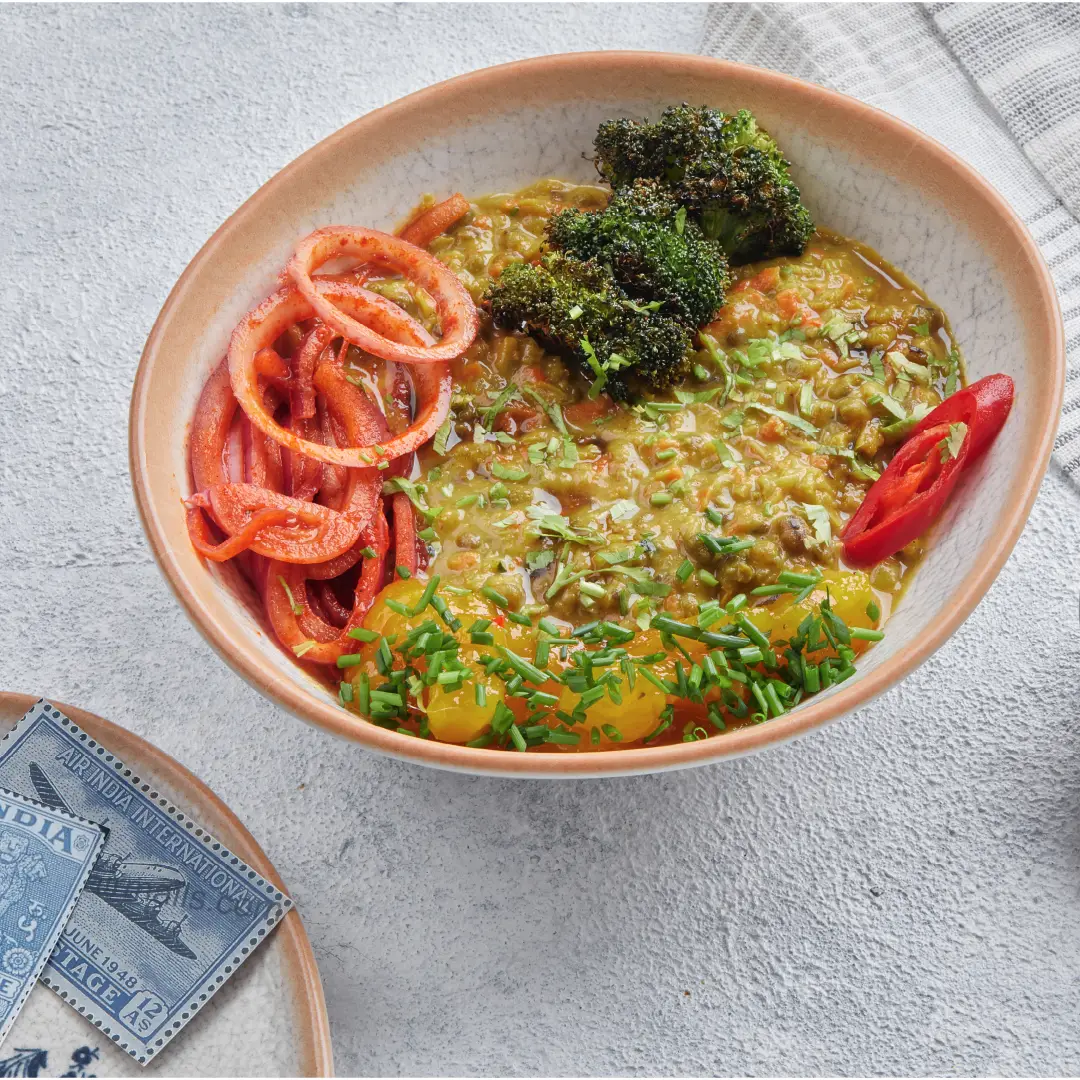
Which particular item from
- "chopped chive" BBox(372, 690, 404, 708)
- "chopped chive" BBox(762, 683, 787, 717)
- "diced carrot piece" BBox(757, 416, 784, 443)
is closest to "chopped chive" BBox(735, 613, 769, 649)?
"chopped chive" BBox(762, 683, 787, 717)

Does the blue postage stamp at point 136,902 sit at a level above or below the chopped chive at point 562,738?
below

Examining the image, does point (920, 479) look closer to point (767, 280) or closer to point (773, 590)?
point (773, 590)

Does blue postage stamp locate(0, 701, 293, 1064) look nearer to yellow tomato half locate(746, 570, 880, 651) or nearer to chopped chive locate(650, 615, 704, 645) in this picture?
chopped chive locate(650, 615, 704, 645)

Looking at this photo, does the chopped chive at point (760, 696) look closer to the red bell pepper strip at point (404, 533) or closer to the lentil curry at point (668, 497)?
the lentil curry at point (668, 497)

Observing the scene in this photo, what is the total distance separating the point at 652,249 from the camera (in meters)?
3.67

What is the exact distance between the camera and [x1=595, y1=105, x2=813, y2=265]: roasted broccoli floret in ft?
12.4

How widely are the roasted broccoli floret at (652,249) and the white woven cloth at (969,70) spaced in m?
1.39

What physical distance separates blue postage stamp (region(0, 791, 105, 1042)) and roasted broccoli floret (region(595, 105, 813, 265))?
2.75 meters

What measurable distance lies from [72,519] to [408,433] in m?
1.54

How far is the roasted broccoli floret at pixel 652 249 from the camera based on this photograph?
3.64 metres

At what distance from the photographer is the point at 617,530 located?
135 inches

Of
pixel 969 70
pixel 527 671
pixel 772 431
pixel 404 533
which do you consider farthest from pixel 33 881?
pixel 969 70

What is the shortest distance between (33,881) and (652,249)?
272 cm

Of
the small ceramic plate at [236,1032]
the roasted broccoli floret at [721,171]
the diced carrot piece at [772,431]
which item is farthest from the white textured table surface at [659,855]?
the roasted broccoli floret at [721,171]
